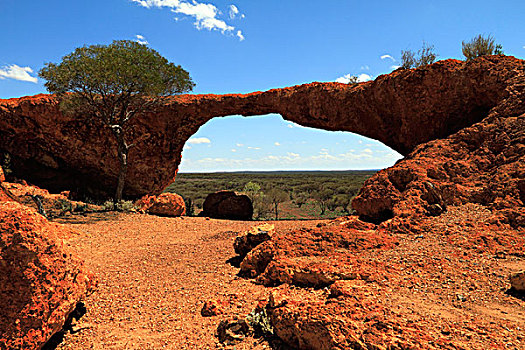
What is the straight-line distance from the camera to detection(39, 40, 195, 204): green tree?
13.0 meters

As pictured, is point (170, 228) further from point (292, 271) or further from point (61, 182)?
point (61, 182)

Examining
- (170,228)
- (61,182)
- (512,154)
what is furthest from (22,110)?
(512,154)

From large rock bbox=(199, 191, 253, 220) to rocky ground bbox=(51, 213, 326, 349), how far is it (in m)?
6.20

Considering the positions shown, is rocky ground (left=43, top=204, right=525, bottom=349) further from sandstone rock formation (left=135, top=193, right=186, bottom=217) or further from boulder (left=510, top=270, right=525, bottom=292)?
sandstone rock formation (left=135, top=193, right=186, bottom=217)

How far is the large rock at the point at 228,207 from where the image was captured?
51.3 ft

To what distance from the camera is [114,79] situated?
1316 centimetres

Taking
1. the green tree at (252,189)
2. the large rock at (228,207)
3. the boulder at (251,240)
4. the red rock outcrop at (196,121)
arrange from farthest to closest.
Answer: the green tree at (252,189) → the large rock at (228,207) → the red rock outcrop at (196,121) → the boulder at (251,240)

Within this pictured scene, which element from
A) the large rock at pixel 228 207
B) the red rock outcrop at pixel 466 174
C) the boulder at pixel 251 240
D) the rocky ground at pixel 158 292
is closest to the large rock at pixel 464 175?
the red rock outcrop at pixel 466 174

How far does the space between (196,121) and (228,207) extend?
18.9 feet

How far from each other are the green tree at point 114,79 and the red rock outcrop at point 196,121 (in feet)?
4.88

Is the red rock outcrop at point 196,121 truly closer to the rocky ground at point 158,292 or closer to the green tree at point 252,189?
the green tree at point 252,189

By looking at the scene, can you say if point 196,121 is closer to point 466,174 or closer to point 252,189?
point 252,189

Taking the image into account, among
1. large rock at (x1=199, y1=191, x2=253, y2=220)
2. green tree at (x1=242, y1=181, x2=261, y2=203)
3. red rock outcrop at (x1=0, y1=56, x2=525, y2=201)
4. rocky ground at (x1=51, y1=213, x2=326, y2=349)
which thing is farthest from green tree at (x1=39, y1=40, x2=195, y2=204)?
green tree at (x1=242, y1=181, x2=261, y2=203)

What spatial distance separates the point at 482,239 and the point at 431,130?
24.1ft
